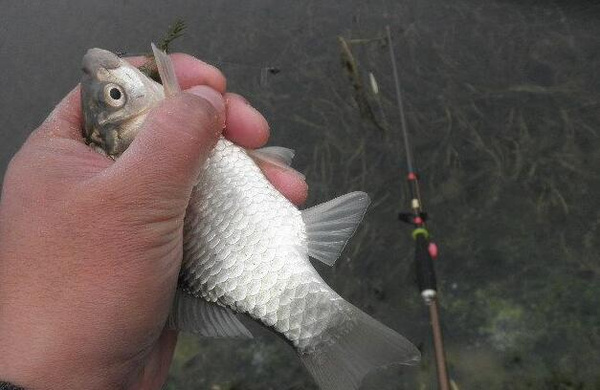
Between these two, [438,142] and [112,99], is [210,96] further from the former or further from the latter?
[438,142]

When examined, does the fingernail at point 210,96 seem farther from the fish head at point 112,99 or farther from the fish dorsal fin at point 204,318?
the fish dorsal fin at point 204,318

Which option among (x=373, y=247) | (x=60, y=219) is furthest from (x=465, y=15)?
(x=60, y=219)

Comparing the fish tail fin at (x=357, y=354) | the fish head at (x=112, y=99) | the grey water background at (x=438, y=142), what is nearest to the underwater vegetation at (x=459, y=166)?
the grey water background at (x=438, y=142)

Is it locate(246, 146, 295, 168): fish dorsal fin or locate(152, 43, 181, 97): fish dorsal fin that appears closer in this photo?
locate(152, 43, 181, 97): fish dorsal fin

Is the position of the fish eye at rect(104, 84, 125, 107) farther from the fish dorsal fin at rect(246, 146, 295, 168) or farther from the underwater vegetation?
the underwater vegetation

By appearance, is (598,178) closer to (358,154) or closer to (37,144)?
(358,154)

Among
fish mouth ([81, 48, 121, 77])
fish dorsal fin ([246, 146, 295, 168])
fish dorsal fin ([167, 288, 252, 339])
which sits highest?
fish mouth ([81, 48, 121, 77])

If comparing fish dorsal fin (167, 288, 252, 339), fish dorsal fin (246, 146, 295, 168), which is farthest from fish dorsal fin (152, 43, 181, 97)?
fish dorsal fin (167, 288, 252, 339)
